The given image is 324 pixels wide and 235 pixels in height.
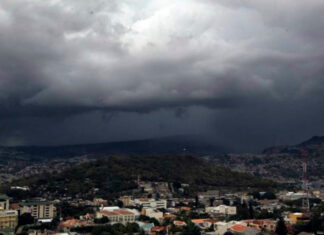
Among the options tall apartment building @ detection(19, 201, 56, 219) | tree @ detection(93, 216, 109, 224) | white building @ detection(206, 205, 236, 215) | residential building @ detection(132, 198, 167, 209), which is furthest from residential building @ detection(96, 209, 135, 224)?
white building @ detection(206, 205, 236, 215)

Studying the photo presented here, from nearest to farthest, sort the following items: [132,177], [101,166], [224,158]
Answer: [132,177]
[101,166]
[224,158]

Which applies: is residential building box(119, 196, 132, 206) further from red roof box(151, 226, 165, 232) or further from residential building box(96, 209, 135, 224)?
red roof box(151, 226, 165, 232)

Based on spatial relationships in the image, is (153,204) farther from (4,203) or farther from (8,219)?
(8,219)

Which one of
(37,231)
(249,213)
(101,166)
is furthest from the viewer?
(101,166)

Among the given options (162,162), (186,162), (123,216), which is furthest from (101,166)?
(123,216)

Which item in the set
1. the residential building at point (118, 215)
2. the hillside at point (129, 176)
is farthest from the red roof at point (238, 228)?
the hillside at point (129, 176)

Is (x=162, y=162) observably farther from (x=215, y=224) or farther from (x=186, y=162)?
(x=215, y=224)

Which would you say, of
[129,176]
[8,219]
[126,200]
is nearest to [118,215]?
[8,219]
